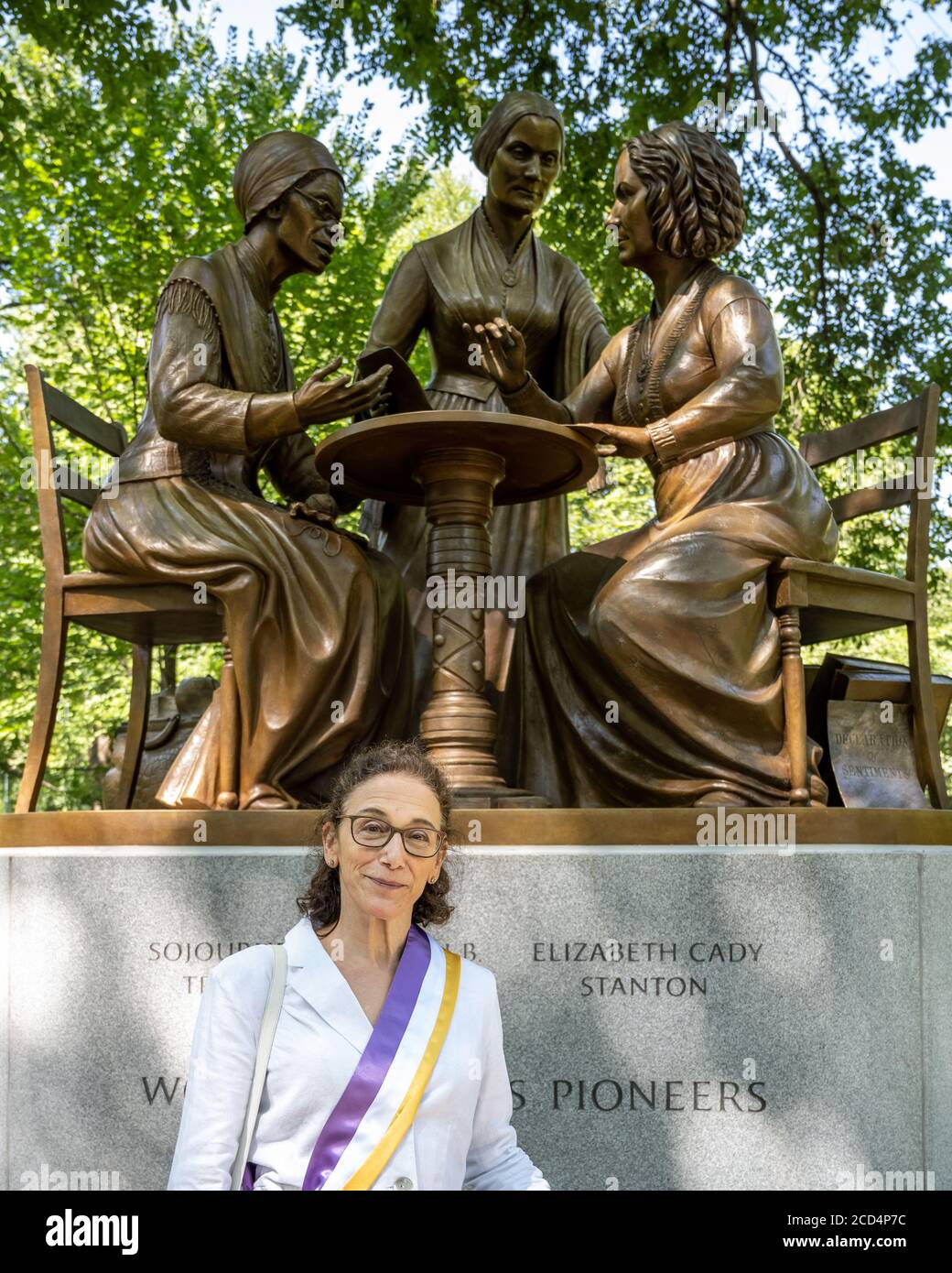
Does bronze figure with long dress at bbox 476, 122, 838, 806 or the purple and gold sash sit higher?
A: bronze figure with long dress at bbox 476, 122, 838, 806

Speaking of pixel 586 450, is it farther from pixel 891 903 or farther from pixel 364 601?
pixel 891 903

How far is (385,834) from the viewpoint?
318cm

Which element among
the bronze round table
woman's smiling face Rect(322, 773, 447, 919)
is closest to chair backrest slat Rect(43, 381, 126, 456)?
the bronze round table

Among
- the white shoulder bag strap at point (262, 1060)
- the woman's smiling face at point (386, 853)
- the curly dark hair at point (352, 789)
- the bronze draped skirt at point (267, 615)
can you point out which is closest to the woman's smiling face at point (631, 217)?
the bronze draped skirt at point (267, 615)

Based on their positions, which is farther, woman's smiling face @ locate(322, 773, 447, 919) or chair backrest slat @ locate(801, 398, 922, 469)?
chair backrest slat @ locate(801, 398, 922, 469)

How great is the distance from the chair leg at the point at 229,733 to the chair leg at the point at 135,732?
113 centimetres

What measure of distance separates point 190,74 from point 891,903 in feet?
46.9

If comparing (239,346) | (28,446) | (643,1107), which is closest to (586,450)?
(239,346)

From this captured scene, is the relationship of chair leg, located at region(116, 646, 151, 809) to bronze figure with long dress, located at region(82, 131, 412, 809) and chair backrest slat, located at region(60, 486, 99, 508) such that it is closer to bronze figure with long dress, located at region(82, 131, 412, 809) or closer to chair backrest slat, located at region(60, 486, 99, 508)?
chair backrest slat, located at region(60, 486, 99, 508)

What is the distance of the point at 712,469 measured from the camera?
225 inches

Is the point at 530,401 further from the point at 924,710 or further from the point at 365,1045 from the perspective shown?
the point at 365,1045

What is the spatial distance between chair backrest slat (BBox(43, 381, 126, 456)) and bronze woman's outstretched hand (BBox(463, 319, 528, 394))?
5.17ft

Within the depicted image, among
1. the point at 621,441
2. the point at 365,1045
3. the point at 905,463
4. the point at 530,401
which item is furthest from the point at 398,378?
the point at 365,1045

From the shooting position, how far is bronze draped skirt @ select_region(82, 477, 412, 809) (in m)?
5.48
